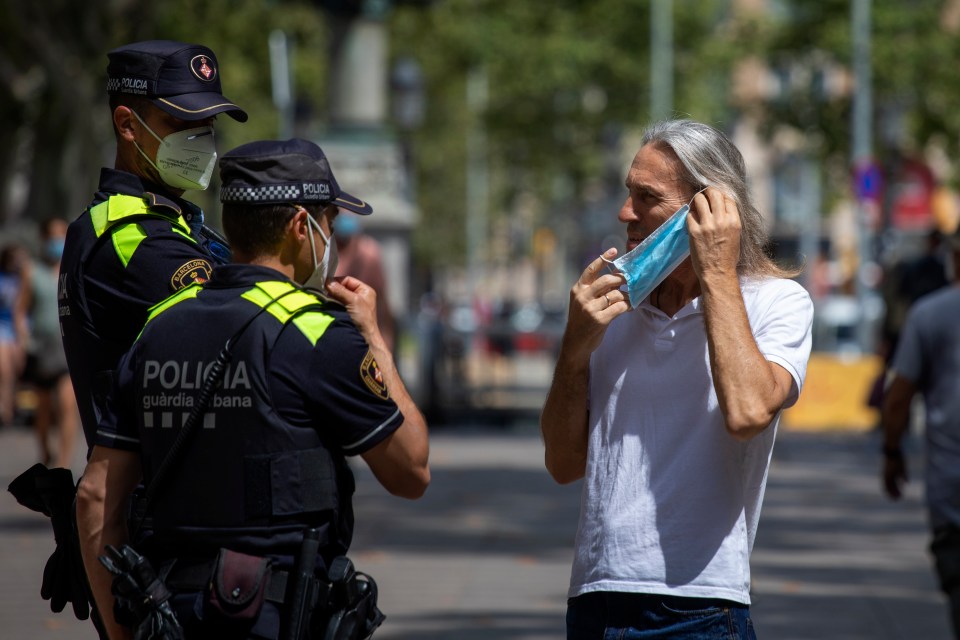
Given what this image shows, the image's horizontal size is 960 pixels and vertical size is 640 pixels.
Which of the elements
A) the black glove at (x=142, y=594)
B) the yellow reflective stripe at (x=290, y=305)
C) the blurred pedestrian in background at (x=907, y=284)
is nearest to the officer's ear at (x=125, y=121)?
the yellow reflective stripe at (x=290, y=305)

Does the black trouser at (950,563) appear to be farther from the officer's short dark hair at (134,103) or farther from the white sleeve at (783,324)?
the officer's short dark hair at (134,103)

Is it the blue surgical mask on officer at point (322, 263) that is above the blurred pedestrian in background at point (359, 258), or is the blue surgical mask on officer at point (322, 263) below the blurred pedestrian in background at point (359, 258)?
above

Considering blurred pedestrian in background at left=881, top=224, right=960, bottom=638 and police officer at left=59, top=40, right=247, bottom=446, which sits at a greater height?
police officer at left=59, top=40, right=247, bottom=446

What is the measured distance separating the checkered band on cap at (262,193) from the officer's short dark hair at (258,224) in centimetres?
2

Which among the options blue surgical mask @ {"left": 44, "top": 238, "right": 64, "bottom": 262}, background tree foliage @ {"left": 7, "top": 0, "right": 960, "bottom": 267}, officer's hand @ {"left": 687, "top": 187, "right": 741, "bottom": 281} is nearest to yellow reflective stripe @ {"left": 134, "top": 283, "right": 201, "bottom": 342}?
officer's hand @ {"left": 687, "top": 187, "right": 741, "bottom": 281}

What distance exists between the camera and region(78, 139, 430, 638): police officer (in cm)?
330

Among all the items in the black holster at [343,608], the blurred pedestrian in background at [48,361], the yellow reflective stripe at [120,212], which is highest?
the yellow reflective stripe at [120,212]

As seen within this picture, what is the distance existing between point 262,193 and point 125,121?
0.67 metres

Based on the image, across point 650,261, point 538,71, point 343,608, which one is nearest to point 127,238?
point 343,608

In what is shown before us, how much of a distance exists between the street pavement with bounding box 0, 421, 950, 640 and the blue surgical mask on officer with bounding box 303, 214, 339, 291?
408 cm

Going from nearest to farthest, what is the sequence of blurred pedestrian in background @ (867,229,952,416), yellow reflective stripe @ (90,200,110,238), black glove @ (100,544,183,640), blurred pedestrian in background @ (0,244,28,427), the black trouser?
black glove @ (100,544,183,640), yellow reflective stripe @ (90,200,110,238), the black trouser, blurred pedestrian in background @ (867,229,952,416), blurred pedestrian in background @ (0,244,28,427)

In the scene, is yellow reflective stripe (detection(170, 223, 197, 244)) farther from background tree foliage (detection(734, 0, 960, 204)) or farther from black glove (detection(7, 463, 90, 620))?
background tree foliage (detection(734, 0, 960, 204))

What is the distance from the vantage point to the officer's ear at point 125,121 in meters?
3.95

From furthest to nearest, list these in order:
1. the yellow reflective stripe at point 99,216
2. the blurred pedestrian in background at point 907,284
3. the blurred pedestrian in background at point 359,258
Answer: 1. the blurred pedestrian in background at point 907,284
2. the blurred pedestrian in background at point 359,258
3. the yellow reflective stripe at point 99,216
